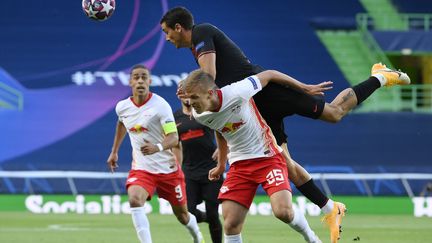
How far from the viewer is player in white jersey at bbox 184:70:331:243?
921cm

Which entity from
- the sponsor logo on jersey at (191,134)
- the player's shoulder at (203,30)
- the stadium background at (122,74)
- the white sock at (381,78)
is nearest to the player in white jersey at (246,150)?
the player's shoulder at (203,30)

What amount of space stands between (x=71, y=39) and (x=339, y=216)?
61.9 feet

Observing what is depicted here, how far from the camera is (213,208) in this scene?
13.0 meters

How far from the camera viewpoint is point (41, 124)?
2812 cm

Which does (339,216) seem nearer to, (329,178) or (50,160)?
(329,178)

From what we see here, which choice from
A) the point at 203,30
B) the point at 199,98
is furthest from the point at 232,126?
the point at 203,30

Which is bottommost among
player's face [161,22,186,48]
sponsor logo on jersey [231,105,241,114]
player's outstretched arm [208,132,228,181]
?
player's outstretched arm [208,132,228,181]

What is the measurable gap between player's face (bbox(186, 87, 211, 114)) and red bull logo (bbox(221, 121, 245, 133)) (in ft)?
1.09

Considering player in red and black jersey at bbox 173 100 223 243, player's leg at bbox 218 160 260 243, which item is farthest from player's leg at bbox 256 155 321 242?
player in red and black jersey at bbox 173 100 223 243

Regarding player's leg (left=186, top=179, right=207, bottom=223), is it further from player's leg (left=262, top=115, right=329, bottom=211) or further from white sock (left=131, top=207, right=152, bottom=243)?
player's leg (left=262, top=115, right=329, bottom=211)

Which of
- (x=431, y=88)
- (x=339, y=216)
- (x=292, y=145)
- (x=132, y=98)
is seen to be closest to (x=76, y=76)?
(x=292, y=145)

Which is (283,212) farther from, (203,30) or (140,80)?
(140,80)

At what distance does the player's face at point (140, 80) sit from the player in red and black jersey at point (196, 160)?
2.87ft

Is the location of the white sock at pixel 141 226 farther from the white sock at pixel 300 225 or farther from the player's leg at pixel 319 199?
the white sock at pixel 300 225
